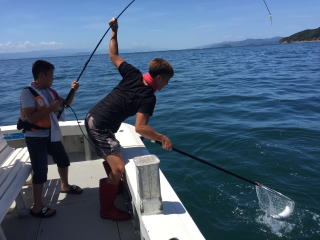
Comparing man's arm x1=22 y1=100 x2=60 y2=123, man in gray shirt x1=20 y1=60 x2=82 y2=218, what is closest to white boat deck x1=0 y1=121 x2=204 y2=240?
man in gray shirt x1=20 y1=60 x2=82 y2=218

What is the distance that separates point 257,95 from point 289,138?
544cm

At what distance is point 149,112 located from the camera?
2.67 metres

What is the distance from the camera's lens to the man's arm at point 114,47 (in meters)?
3.17

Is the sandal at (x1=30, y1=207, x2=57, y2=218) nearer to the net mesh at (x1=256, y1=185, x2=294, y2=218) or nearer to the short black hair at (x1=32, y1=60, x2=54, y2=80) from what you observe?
the short black hair at (x1=32, y1=60, x2=54, y2=80)

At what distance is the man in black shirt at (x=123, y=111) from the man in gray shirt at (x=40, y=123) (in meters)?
0.53

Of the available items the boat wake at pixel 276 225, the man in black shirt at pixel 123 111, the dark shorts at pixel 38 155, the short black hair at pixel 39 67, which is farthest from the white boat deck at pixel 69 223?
the boat wake at pixel 276 225

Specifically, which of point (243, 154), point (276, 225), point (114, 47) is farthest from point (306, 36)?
point (114, 47)

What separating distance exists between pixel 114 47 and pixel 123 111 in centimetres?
85

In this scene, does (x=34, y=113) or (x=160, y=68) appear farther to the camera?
(x=34, y=113)

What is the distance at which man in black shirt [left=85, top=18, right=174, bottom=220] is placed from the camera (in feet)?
8.80

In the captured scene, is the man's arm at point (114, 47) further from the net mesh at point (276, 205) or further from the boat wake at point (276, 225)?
the boat wake at point (276, 225)

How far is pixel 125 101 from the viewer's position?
9.20ft

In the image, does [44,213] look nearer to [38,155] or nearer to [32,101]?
[38,155]

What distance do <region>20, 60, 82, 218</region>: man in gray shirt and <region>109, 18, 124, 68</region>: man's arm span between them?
0.65 m
